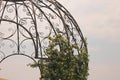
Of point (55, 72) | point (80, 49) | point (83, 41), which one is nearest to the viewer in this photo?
point (55, 72)

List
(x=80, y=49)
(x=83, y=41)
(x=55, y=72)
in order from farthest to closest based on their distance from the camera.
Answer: (x=83, y=41) < (x=80, y=49) < (x=55, y=72)

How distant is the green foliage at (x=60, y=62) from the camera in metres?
10.3

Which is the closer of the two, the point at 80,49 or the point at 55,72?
the point at 55,72

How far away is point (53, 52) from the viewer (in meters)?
10.4

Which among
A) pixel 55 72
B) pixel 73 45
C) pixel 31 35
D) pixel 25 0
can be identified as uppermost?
pixel 25 0

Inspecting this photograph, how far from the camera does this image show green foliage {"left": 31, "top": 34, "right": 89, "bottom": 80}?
33.7 ft

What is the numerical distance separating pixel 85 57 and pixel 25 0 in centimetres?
274

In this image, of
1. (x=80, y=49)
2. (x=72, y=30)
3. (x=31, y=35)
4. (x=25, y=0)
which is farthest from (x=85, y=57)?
(x=25, y=0)

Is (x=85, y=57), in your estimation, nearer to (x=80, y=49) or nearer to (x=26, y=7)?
(x=80, y=49)

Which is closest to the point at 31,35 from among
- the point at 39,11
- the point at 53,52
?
the point at 39,11

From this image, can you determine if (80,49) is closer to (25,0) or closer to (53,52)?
Result: (53,52)

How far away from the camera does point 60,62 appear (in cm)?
1028

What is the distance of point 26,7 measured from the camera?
40.5ft

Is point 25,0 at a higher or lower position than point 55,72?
higher
